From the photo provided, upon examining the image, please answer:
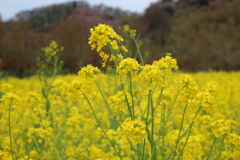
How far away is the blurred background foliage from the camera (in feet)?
37.1

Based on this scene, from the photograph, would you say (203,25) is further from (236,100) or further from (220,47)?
(236,100)

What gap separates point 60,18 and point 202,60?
15.3 meters

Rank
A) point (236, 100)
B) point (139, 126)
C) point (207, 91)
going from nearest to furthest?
point (139, 126), point (207, 91), point (236, 100)

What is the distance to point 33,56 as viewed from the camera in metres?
11.3

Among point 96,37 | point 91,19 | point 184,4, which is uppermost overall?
point 184,4

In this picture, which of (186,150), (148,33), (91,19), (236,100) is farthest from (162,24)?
(186,150)

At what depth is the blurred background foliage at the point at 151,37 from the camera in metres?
11.3

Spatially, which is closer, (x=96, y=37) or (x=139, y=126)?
(x=139, y=126)

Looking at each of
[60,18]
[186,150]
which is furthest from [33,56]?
[60,18]

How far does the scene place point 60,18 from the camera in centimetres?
2548

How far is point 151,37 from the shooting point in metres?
22.1

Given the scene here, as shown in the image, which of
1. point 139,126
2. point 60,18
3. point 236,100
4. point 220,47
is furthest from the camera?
point 60,18

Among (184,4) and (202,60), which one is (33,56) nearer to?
(202,60)

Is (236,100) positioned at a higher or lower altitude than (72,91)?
lower
